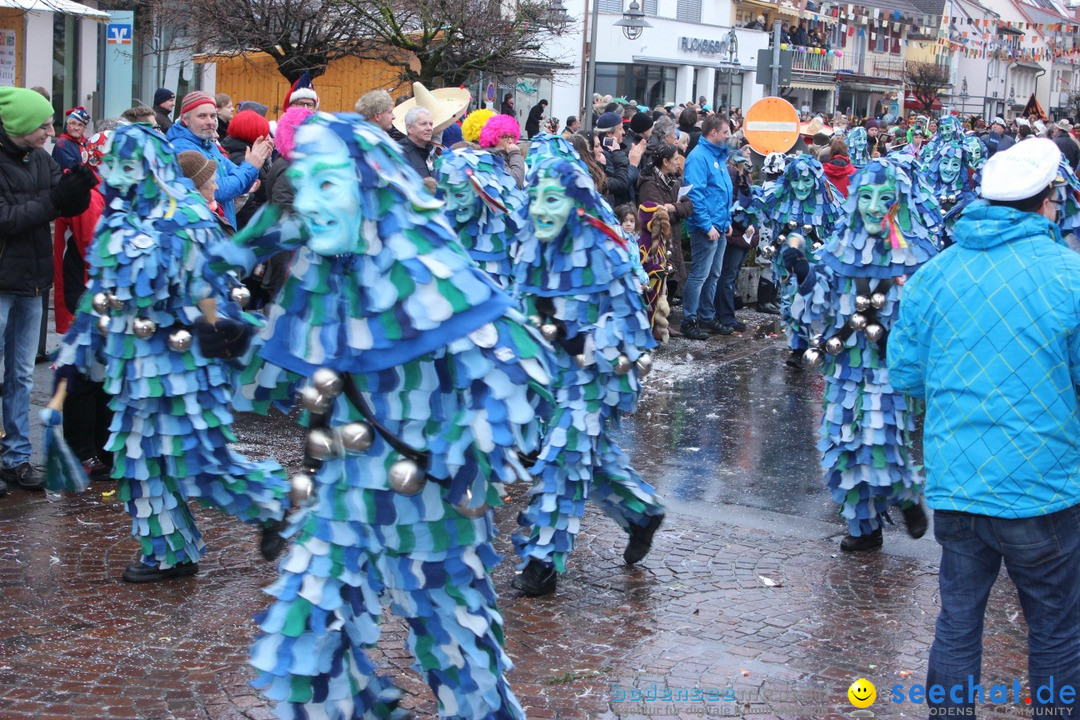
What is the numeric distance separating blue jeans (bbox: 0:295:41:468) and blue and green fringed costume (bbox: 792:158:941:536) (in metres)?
4.18

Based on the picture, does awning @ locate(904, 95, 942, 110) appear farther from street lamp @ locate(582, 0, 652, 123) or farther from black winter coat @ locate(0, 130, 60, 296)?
black winter coat @ locate(0, 130, 60, 296)

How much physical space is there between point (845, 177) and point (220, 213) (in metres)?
6.37

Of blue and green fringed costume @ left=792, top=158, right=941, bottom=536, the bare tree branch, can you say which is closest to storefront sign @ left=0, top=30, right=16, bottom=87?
blue and green fringed costume @ left=792, top=158, right=941, bottom=536

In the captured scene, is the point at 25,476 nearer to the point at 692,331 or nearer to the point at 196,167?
the point at 196,167

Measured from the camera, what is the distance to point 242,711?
441cm

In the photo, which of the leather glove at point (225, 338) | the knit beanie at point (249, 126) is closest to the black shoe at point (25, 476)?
the knit beanie at point (249, 126)

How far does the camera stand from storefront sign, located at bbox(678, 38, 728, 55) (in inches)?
1789

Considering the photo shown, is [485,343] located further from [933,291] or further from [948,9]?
[948,9]

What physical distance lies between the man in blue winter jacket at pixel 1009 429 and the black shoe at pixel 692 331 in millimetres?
8707

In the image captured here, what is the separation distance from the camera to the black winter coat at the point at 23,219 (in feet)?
21.7

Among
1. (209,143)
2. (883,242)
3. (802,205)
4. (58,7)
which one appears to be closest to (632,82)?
(58,7)

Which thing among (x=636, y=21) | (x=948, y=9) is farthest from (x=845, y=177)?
(x=948, y=9)

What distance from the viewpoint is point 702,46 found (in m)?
46.4

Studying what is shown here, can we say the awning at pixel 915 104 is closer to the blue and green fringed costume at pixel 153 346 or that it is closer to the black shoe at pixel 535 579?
the black shoe at pixel 535 579
